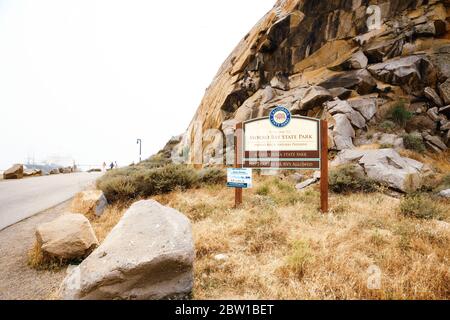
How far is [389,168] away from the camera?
7742 millimetres

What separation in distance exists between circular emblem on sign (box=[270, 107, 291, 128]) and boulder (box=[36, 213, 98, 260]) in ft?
16.8

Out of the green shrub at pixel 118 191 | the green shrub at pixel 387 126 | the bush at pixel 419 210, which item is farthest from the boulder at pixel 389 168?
the green shrub at pixel 118 191

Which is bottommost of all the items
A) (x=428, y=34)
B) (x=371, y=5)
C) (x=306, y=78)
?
(x=306, y=78)

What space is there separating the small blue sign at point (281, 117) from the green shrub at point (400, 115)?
9.60 meters

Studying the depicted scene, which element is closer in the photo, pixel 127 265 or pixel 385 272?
pixel 127 265

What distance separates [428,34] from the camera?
46.8 feet

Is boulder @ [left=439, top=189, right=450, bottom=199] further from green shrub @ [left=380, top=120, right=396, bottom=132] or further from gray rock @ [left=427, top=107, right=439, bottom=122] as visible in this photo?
gray rock @ [left=427, top=107, right=439, bottom=122]

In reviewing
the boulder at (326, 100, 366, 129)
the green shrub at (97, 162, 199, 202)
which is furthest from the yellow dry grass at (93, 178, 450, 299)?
the boulder at (326, 100, 366, 129)

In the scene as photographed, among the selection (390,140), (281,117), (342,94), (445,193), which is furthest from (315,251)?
(342,94)

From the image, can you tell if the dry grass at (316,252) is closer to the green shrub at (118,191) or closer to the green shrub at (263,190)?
the green shrub at (263,190)

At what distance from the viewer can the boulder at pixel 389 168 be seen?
7.21 meters
